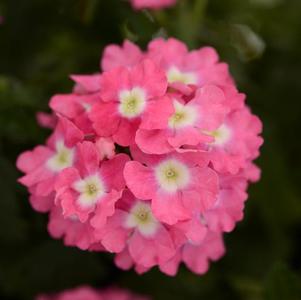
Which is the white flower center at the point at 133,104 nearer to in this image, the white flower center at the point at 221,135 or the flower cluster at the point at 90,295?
the white flower center at the point at 221,135

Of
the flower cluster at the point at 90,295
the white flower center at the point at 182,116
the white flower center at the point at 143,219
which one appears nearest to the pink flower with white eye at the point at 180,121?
the white flower center at the point at 182,116

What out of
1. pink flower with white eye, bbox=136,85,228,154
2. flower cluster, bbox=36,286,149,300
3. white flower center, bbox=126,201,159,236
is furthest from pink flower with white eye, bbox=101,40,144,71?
flower cluster, bbox=36,286,149,300

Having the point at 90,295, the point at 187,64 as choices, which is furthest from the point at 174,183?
the point at 90,295

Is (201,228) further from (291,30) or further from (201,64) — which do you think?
(291,30)

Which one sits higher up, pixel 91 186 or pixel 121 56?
pixel 121 56

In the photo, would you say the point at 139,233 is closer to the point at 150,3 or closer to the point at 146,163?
the point at 146,163

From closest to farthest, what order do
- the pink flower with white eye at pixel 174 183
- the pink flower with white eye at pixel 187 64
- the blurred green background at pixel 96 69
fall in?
1. the pink flower with white eye at pixel 174 183
2. the pink flower with white eye at pixel 187 64
3. the blurred green background at pixel 96 69

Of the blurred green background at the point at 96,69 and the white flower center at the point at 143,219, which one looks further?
the blurred green background at the point at 96,69

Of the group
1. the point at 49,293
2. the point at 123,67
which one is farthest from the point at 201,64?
the point at 49,293

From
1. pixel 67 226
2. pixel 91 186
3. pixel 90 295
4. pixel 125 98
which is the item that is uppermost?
pixel 125 98

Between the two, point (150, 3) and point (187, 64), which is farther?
point (150, 3)
